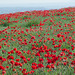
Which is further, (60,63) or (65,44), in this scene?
(65,44)

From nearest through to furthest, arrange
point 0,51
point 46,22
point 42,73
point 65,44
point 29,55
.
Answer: point 42,73 < point 29,55 < point 0,51 < point 65,44 < point 46,22

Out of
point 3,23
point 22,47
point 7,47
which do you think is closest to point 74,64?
point 22,47

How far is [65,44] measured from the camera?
533 centimetres

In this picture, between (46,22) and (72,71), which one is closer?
(72,71)

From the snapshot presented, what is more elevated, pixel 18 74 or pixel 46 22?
pixel 46 22

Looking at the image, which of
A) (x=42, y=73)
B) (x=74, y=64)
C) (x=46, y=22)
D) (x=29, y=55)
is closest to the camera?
(x=42, y=73)

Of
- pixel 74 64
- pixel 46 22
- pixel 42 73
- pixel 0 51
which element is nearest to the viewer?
pixel 42 73

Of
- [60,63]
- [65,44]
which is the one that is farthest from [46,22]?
[60,63]

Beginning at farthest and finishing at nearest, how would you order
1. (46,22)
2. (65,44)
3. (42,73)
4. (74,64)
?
(46,22) → (65,44) → (74,64) → (42,73)

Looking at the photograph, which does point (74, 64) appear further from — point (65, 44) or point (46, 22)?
point (46, 22)

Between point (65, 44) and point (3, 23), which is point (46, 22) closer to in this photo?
point (3, 23)

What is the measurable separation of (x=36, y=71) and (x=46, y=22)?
21.0ft

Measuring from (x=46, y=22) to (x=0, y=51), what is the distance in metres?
5.07

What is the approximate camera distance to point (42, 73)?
3.29m
